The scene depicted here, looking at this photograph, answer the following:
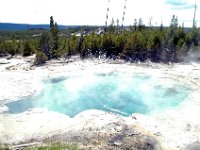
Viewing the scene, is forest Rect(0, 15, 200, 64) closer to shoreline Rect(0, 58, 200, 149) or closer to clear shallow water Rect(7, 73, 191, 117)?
clear shallow water Rect(7, 73, 191, 117)

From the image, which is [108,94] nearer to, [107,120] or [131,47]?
[107,120]

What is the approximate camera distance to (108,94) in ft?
127

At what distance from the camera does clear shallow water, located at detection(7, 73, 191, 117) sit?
33.7m

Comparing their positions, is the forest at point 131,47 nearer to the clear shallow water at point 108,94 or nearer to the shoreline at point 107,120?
the clear shallow water at point 108,94

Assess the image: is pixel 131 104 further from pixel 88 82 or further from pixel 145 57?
pixel 145 57

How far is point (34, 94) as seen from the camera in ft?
123

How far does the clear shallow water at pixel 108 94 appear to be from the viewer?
33688 mm

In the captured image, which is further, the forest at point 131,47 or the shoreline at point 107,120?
the forest at point 131,47

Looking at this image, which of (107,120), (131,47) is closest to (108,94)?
(107,120)

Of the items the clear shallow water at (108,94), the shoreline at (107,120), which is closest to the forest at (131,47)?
the clear shallow water at (108,94)

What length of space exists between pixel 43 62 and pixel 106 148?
33.9 m

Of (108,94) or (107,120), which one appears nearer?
(107,120)

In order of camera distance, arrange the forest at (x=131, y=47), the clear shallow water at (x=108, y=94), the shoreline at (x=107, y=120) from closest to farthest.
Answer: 1. the shoreline at (x=107, y=120)
2. the clear shallow water at (x=108, y=94)
3. the forest at (x=131, y=47)

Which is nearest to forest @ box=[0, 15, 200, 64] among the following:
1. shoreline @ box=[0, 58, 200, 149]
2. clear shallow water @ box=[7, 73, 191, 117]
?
clear shallow water @ box=[7, 73, 191, 117]
